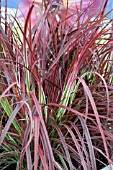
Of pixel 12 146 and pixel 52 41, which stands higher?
pixel 52 41

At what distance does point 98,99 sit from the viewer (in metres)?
0.55

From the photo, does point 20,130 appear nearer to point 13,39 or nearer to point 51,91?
point 51,91

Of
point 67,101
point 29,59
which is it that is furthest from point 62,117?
point 29,59

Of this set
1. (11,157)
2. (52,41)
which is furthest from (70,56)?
(11,157)

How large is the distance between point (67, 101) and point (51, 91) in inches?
1.9

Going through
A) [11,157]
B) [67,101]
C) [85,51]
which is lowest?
[11,157]

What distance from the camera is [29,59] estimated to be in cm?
51

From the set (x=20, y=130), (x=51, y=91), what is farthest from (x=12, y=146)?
(x=51, y=91)

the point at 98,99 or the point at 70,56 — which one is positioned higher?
the point at 70,56

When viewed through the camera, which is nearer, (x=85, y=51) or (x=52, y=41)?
(x=85, y=51)

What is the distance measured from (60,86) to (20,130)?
137mm

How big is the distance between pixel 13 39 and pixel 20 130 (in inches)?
9.7

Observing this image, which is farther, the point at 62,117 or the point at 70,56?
the point at 70,56

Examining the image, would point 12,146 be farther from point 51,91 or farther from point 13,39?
point 13,39
